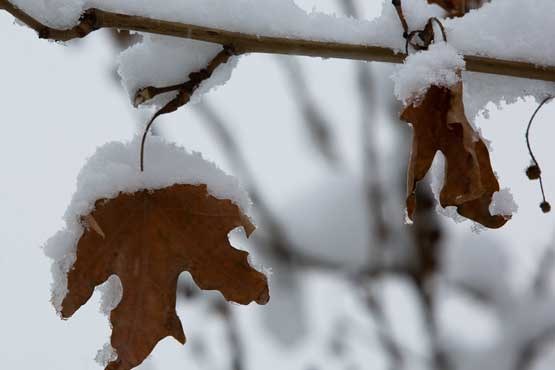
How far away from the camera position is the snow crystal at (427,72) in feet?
2.49

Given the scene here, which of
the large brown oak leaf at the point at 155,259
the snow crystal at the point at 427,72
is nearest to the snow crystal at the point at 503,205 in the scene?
the snow crystal at the point at 427,72

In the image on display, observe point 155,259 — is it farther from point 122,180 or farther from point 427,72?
point 427,72

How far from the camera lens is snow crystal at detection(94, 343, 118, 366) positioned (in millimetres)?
835

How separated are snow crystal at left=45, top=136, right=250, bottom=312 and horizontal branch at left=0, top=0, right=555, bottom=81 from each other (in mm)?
154

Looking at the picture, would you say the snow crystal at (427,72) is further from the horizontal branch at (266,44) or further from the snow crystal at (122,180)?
the snow crystal at (122,180)

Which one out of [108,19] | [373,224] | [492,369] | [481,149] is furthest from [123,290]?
[492,369]

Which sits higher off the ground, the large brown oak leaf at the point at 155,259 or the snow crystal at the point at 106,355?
the large brown oak leaf at the point at 155,259

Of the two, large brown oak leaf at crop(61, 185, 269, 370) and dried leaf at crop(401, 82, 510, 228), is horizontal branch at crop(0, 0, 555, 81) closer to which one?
→ dried leaf at crop(401, 82, 510, 228)

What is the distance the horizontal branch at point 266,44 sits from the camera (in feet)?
2.51

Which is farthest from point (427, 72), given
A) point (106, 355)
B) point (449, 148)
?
point (106, 355)

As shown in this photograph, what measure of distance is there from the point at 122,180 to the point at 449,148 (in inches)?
14.5

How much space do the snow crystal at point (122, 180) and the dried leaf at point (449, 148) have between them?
0.69 feet

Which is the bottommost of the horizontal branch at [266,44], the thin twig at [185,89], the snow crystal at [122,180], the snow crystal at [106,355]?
the snow crystal at [106,355]

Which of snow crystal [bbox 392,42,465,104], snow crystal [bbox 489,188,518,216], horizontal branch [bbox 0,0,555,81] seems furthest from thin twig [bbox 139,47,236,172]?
snow crystal [bbox 489,188,518,216]
